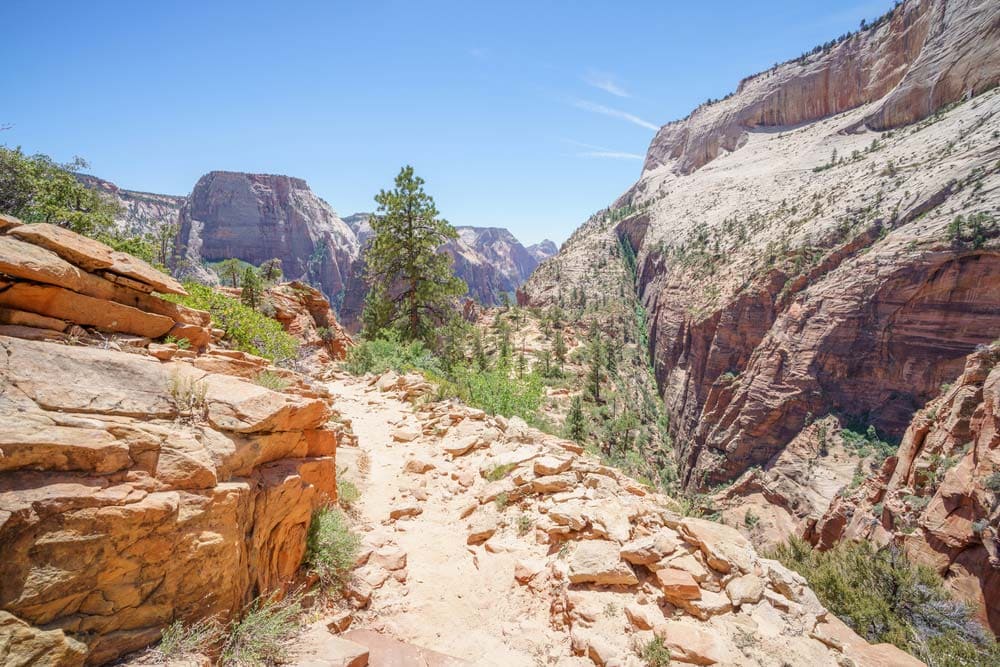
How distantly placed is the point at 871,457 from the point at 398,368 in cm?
3194

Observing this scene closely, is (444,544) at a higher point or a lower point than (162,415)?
lower

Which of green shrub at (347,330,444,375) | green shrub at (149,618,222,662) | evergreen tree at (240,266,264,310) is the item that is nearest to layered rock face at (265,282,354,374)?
evergreen tree at (240,266,264,310)

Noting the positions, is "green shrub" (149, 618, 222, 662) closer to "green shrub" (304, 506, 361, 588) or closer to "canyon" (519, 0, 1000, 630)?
"green shrub" (304, 506, 361, 588)

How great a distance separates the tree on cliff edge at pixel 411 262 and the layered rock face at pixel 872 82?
59.0 metres

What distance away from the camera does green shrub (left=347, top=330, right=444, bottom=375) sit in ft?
45.7

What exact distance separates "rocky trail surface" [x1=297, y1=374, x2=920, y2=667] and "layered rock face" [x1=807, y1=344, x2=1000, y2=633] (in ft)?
37.6

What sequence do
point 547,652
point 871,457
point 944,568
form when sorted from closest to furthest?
point 547,652
point 944,568
point 871,457

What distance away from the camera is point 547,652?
380 cm

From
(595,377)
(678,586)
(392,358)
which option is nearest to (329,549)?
(678,586)

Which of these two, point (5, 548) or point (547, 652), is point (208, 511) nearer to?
point (5, 548)

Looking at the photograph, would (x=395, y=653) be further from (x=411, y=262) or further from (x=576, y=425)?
(x=576, y=425)

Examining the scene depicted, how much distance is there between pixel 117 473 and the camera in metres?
2.75

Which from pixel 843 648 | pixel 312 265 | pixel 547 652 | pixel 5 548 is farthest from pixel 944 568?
pixel 312 265

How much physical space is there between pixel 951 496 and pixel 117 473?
19731 millimetres
